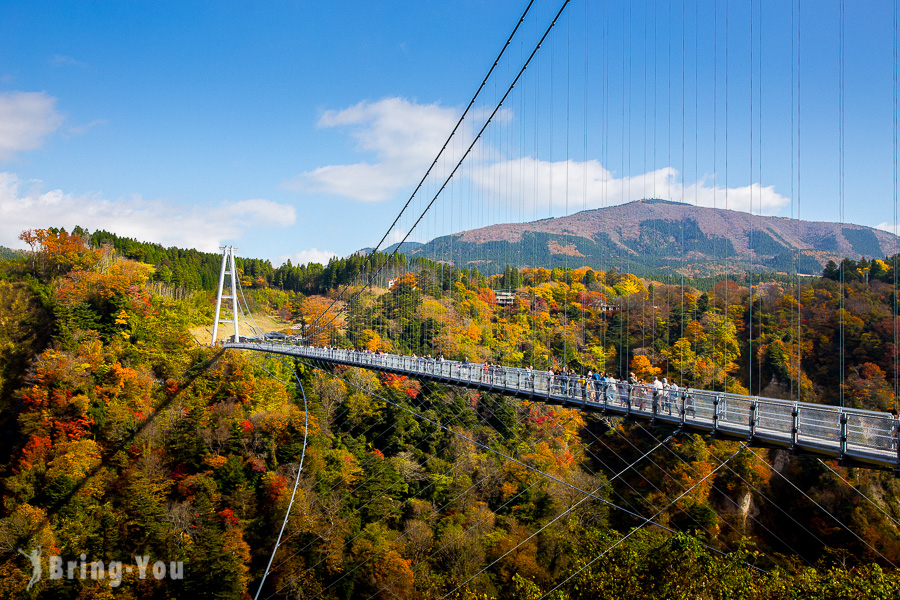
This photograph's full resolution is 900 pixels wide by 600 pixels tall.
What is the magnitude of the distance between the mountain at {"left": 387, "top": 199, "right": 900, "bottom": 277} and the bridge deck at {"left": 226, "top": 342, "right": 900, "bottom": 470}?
26.9 meters

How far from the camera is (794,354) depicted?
23734 millimetres

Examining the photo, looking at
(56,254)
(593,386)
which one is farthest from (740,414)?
(56,254)

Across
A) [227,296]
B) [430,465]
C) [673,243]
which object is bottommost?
[430,465]

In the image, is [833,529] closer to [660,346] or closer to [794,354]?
[794,354]

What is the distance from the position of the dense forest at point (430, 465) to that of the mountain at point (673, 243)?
11.7 m

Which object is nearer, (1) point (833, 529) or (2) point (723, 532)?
(1) point (833, 529)

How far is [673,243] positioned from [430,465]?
201 ft

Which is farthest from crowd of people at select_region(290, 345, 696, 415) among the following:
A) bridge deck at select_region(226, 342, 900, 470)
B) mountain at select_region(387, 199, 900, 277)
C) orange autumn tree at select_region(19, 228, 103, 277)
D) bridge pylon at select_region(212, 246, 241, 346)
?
orange autumn tree at select_region(19, 228, 103, 277)

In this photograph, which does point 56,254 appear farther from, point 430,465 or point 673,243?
point 673,243

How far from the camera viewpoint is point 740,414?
8930 millimetres

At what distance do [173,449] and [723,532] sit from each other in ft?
87.7

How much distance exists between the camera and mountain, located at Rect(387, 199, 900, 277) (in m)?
41.3

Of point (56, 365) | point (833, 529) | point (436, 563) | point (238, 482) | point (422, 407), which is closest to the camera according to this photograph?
point (833, 529)

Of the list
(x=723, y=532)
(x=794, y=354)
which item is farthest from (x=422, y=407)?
(x=794, y=354)
